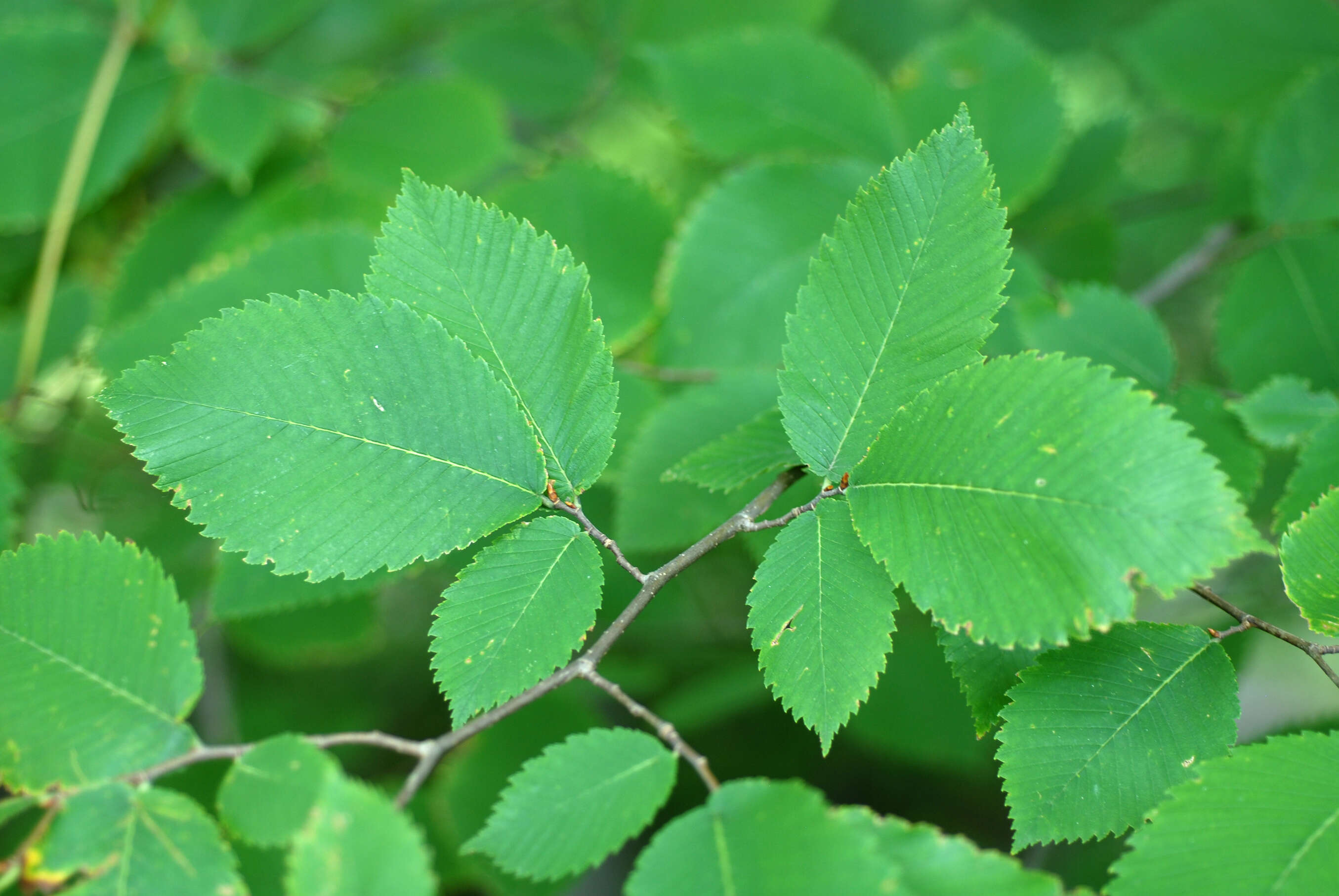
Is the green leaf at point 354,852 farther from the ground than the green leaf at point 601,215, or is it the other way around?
the green leaf at point 601,215

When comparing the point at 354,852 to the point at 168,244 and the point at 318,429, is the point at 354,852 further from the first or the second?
the point at 168,244

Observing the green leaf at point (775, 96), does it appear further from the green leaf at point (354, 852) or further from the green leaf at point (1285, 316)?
the green leaf at point (354, 852)

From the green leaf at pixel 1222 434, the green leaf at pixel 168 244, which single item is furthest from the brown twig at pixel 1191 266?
the green leaf at pixel 168 244

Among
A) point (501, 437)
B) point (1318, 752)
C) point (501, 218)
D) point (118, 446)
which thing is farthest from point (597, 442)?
point (118, 446)

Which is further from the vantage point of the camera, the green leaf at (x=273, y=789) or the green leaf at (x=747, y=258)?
the green leaf at (x=747, y=258)

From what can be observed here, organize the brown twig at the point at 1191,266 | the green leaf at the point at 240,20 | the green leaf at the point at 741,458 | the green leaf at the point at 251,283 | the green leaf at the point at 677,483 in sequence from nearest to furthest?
the green leaf at the point at 741,458 < the green leaf at the point at 677,483 < the green leaf at the point at 251,283 < the brown twig at the point at 1191,266 < the green leaf at the point at 240,20

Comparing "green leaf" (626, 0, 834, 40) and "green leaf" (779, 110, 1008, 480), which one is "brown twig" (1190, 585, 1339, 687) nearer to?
"green leaf" (779, 110, 1008, 480)

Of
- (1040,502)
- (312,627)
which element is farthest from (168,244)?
(1040,502)
